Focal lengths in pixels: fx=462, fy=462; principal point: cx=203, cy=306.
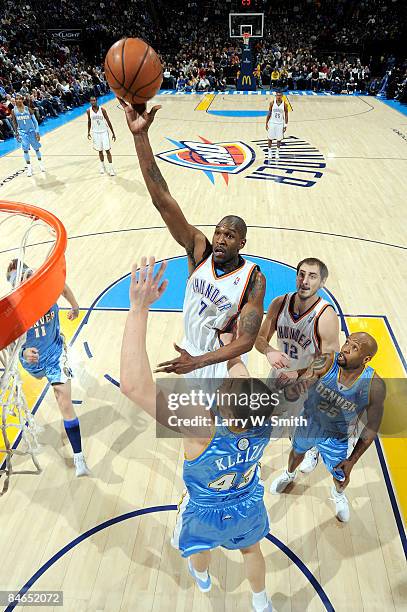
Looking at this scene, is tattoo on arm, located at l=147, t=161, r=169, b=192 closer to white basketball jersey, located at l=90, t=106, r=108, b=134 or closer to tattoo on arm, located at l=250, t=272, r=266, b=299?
tattoo on arm, located at l=250, t=272, r=266, b=299

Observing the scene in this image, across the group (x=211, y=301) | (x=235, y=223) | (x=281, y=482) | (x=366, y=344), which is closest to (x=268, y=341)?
(x=211, y=301)

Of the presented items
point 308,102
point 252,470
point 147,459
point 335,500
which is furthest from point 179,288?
point 308,102

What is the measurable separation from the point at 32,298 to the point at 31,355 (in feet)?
4.31

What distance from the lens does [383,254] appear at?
7141 millimetres

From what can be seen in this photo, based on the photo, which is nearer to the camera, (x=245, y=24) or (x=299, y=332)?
(x=299, y=332)

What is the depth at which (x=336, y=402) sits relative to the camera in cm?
306

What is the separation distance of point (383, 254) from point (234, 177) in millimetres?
4586

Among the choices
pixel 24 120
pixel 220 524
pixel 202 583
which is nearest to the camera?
pixel 220 524

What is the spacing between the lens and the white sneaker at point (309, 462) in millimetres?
3768

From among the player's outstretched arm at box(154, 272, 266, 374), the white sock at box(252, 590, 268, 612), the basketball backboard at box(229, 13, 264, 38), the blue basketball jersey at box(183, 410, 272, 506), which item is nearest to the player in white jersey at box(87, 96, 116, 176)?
the player's outstretched arm at box(154, 272, 266, 374)

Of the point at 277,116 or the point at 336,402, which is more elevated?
the point at 277,116

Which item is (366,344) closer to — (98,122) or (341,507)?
(341,507)

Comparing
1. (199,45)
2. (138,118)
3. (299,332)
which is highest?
(199,45)

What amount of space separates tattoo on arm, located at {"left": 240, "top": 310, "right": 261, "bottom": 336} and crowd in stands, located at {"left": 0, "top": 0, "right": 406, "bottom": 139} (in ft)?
54.6
